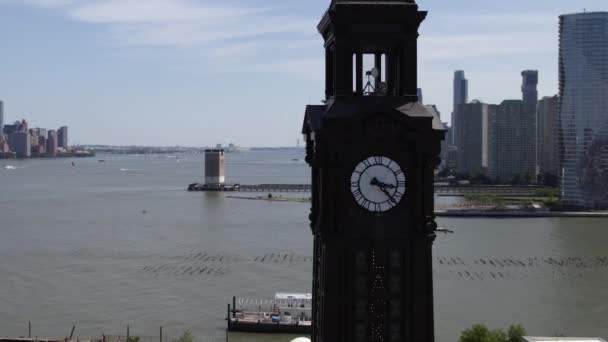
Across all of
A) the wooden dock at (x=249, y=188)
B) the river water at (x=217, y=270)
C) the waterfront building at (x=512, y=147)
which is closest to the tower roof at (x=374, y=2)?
the river water at (x=217, y=270)

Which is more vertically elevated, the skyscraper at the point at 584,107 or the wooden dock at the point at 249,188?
the skyscraper at the point at 584,107

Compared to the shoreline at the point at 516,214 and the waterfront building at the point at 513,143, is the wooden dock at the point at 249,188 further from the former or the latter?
the waterfront building at the point at 513,143

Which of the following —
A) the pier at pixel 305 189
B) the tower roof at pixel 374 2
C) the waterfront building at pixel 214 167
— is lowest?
the pier at pixel 305 189

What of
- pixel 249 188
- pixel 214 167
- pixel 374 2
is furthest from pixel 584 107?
pixel 374 2

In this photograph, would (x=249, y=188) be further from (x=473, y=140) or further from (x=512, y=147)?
(x=473, y=140)

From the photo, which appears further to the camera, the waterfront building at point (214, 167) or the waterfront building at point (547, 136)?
the waterfront building at point (547, 136)

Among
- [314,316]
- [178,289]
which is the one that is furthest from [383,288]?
[178,289]

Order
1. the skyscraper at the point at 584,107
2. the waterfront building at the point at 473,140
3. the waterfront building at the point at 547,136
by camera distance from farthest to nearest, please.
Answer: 1. the waterfront building at the point at 473,140
2. the waterfront building at the point at 547,136
3. the skyscraper at the point at 584,107

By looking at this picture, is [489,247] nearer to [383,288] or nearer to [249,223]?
[249,223]

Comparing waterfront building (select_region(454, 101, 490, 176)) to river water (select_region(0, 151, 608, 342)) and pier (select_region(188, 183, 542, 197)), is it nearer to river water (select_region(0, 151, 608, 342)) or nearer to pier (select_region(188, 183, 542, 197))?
pier (select_region(188, 183, 542, 197))
